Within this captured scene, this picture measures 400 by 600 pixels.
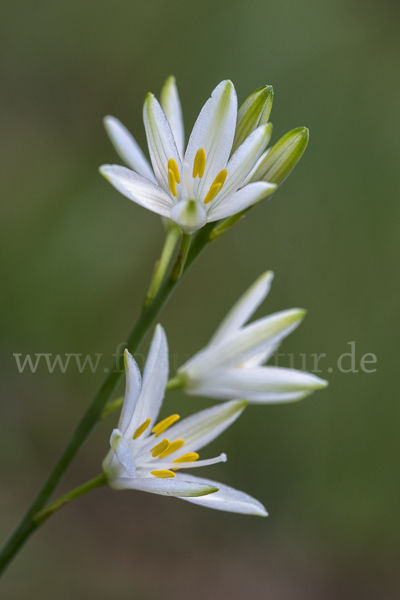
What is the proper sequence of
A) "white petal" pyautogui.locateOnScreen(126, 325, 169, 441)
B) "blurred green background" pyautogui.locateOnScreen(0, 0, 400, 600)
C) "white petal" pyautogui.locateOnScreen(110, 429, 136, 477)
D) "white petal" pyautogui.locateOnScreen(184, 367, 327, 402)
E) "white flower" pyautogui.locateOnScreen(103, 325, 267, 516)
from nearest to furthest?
"white petal" pyautogui.locateOnScreen(110, 429, 136, 477) → "white flower" pyautogui.locateOnScreen(103, 325, 267, 516) → "white petal" pyautogui.locateOnScreen(126, 325, 169, 441) → "white petal" pyautogui.locateOnScreen(184, 367, 327, 402) → "blurred green background" pyautogui.locateOnScreen(0, 0, 400, 600)

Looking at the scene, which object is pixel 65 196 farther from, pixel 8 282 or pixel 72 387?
pixel 72 387

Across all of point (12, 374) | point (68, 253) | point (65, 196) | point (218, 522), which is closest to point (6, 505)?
point (12, 374)

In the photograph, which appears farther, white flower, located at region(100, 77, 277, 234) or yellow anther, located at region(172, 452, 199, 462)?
yellow anther, located at region(172, 452, 199, 462)

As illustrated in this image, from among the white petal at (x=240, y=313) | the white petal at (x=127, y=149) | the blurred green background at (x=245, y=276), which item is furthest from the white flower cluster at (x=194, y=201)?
the blurred green background at (x=245, y=276)

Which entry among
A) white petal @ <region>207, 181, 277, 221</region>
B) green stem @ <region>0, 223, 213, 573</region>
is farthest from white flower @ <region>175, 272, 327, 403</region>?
white petal @ <region>207, 181, 277, 221</region>

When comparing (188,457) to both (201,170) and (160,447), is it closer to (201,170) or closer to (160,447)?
(160,447)

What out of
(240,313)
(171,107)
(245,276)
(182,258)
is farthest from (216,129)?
(245,276)

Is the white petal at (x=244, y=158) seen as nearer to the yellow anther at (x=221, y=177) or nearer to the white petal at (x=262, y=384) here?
the yellow anther at (x=221, y=177)

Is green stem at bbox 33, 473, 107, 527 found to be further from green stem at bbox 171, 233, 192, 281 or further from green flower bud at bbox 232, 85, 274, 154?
green flower bud at bbox 232, 85, 274, 154
